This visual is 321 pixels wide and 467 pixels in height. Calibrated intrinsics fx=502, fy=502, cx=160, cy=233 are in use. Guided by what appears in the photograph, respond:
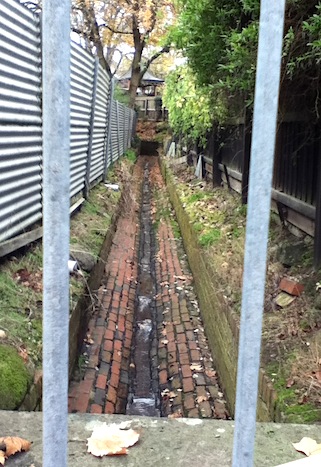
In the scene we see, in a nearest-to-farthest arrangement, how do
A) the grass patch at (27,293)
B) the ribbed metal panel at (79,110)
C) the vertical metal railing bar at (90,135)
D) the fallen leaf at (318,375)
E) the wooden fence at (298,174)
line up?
1. the fallen leaf at (318,375)
2. the grass patch at (27,293)
3. the wooden fence at (298,174)
4. the ribbed metal panel at (79,110)
5. the vertical metal railing bar at (90,135)

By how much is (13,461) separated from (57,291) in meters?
1.18

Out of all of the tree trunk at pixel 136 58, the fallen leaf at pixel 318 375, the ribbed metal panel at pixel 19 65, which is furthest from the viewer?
the tree trunk at pixel 136 58

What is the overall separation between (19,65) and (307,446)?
3.46m

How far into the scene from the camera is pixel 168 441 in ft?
6.85

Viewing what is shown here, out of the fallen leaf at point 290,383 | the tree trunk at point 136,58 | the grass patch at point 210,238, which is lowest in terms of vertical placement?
the fallen leaf at point 290,383

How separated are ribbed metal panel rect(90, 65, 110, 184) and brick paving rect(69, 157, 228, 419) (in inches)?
67.8

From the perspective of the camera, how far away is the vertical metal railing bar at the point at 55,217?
0.99 metres

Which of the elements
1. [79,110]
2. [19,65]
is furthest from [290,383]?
[79,110]

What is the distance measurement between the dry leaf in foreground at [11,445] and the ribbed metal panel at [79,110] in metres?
4.65

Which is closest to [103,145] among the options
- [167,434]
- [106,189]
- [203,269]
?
[106,189]

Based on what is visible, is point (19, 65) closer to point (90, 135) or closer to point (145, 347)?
point (145, 347)

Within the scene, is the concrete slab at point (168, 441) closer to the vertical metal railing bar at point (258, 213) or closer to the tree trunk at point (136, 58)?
the vertical metal railing bar at point (258, 213)

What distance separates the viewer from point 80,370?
445 cm

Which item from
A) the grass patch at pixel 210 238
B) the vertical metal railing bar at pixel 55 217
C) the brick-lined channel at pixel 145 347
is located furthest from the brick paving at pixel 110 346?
the vertical metal railing bar at pixel 55 217
